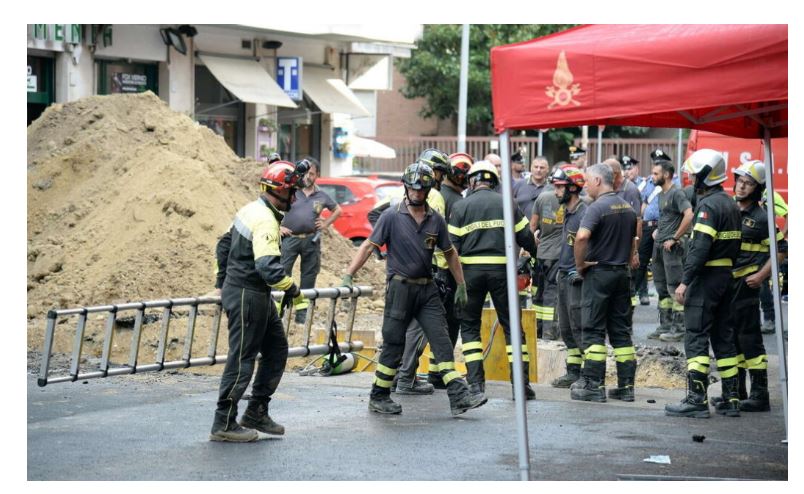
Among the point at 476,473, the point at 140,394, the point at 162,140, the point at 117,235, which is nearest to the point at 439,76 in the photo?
the point at 162,140

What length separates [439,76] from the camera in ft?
135

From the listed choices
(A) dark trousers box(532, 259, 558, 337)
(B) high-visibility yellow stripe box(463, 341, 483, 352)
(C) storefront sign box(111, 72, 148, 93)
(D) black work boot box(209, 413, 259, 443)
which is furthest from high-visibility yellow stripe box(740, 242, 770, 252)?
(C) storefront sign box(111, 72, 148, 93)

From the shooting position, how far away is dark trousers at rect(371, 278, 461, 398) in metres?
9.20

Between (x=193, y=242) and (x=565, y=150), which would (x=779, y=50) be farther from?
(x=565, y=150)

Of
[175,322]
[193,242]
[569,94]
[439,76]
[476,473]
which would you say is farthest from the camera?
[439,76]

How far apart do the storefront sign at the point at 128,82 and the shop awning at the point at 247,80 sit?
1.65 m

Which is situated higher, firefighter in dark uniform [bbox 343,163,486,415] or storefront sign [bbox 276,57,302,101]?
storefront sign [bbox 276,57,302,101]

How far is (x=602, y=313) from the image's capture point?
9969 millimetres

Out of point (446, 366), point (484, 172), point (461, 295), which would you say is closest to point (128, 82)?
point (484, 172)

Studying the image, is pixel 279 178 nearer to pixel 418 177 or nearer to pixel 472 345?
pixel 418 177

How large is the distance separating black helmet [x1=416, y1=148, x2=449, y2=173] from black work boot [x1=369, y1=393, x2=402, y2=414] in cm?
187

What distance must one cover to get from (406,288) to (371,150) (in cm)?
2613

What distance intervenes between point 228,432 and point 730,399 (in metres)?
4.02

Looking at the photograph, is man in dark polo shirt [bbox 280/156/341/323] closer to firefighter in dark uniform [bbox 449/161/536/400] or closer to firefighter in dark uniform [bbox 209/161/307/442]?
firefighter in dark uniform [bbox 449/161/536/400]
